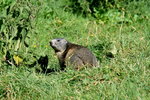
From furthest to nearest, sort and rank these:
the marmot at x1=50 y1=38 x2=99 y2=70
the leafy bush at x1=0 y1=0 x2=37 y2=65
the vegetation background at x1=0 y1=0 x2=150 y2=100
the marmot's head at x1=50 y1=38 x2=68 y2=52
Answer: the marmot's head at x1=50 y1=38 x2=68 y2=52
the marmot at x1=50 y1=38 x2=99 y2=70
the leafy bush at x1=0 y1=0 x2=37 y2=65
the vegetation background at x1=0 y1=0 x2=150 y2=100

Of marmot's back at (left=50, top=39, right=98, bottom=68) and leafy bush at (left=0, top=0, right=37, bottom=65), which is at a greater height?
leafy bush at (left=0, top=0, right=37, bottom=65)

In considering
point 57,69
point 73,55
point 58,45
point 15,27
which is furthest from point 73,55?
point 15,27

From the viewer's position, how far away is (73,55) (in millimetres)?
7344

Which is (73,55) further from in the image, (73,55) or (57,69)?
(57,69)

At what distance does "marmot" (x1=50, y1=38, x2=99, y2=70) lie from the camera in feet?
23.5

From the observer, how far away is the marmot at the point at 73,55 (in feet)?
23.5

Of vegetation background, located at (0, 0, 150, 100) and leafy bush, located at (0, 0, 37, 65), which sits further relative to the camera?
leafy bush, located at (0, 0, 37, 65)

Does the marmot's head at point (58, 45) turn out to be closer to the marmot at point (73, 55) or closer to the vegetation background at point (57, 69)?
the marmot at point (73, 55)

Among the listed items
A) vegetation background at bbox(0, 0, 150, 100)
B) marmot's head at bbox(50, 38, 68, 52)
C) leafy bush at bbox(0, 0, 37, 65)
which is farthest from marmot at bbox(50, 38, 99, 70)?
leafy bush at bbox(0, 0, 37, 65)

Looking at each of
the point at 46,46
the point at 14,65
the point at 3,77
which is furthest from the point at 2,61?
the point at 46,46

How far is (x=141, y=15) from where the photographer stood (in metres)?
11.0

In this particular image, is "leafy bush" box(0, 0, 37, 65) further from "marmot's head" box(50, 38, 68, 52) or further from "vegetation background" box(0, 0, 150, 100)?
"marmot's head" box(50, 38, 68, 52)

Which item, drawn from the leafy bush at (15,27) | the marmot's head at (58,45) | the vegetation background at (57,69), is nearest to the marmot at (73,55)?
the marmot's head at (58,45)

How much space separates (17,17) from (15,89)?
1.09 m
